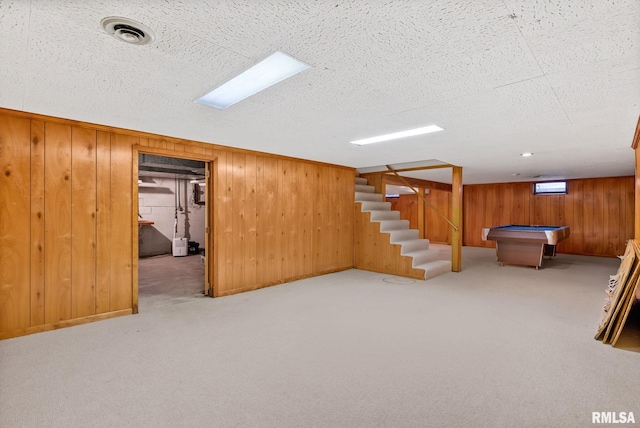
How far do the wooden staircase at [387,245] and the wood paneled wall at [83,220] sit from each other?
2.30 metres

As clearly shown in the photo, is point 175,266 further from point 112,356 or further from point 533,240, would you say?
point 533,240

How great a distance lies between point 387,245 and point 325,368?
3.82 m

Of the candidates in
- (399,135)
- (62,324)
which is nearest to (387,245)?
(399,135)

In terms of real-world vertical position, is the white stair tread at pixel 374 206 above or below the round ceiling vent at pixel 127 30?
below

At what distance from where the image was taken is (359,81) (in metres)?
2.08

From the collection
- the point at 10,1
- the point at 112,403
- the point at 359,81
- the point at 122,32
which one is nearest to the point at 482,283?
the point at 359,81

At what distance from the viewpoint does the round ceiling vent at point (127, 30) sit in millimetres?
1429

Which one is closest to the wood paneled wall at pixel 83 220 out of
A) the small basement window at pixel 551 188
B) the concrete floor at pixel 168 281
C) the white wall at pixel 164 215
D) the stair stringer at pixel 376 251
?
the concrete floor at pixel 168 281

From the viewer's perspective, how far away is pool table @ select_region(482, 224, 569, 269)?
6.04 metres

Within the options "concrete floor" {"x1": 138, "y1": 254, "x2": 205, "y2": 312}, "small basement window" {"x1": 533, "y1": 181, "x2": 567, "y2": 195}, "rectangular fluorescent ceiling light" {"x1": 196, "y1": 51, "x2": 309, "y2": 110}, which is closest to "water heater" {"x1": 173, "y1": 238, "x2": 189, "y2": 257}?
"concrete floor" {"x1": 138, "y1": 254, "x2": 205, "y2": 312}

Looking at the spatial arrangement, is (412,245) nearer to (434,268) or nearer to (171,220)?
(434,268)

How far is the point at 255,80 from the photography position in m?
2.15

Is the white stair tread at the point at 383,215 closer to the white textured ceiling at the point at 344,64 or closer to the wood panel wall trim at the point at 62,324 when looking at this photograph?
the white textured ceiling at the point at 344,64

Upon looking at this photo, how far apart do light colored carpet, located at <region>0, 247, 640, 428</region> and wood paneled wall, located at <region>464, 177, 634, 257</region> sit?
19.1ft
